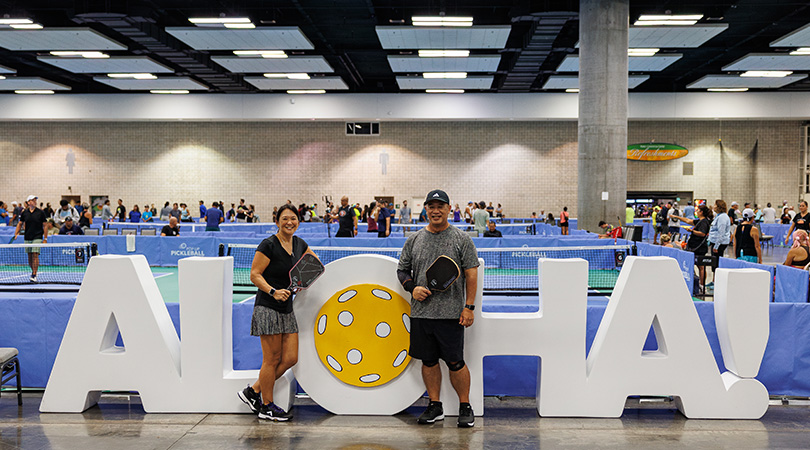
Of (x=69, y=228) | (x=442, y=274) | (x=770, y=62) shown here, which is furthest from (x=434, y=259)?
(x=770, y=62)

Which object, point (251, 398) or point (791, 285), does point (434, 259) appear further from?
point (791, 285)

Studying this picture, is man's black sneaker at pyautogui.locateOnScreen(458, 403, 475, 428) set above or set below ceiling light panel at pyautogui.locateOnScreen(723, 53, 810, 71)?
below

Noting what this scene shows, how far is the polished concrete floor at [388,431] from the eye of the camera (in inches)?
193

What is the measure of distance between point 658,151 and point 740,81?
22.8ft

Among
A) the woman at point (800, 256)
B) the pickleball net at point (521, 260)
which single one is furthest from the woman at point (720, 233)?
the woman at point (800, 256)

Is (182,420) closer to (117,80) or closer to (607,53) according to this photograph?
(607,53)

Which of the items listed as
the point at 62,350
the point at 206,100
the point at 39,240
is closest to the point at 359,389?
the point at 62,350

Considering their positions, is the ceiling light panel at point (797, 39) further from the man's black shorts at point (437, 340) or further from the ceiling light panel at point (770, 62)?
the man's black shorts at point (437, 340)

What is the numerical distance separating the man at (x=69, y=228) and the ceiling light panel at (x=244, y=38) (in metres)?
7.47

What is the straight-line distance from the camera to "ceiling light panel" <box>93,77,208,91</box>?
1224 inches

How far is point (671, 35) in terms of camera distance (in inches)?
851

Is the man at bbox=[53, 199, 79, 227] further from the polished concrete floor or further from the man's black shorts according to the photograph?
the man's black shorts

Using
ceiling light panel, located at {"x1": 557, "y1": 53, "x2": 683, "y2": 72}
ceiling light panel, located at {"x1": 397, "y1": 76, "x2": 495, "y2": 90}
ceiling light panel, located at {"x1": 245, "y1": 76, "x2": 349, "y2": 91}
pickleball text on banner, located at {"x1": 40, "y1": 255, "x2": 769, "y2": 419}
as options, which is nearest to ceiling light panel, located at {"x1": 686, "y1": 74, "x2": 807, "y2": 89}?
ceiling light panel, located at {"x1": 557, "y1": 53, "x2": 683, "y2": 72}

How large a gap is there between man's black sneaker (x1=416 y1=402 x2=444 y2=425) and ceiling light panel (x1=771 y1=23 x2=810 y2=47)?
21.4 metres
